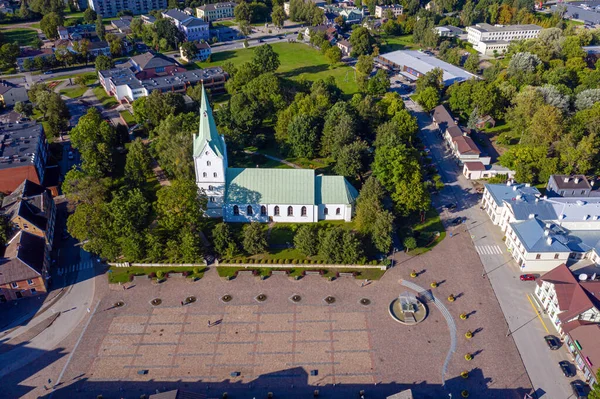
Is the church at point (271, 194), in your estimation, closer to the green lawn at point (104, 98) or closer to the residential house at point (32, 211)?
the residential house at point (32, 211)

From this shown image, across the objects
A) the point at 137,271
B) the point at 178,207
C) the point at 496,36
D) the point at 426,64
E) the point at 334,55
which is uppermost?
the point at 496,36

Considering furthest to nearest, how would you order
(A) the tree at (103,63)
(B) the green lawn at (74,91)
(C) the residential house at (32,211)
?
(A) the tree at (103,63) → (B) the green lawn at (74,91) → (C) the residential house at (32,211)

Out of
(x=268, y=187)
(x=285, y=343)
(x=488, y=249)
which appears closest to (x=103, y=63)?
(x=268, y=187)

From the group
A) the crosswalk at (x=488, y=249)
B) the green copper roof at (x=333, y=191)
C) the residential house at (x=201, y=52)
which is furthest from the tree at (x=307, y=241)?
the residential house at (x=201, y=52)

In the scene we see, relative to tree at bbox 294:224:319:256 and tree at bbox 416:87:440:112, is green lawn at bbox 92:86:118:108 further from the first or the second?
tree at bbox 416:87:440:112

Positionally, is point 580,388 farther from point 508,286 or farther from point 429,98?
point 429,98

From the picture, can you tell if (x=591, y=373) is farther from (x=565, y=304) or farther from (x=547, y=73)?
(x=547, y=73)
